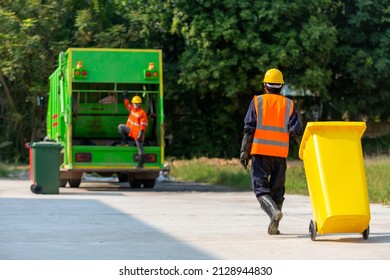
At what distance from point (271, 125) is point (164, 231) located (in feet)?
5.86

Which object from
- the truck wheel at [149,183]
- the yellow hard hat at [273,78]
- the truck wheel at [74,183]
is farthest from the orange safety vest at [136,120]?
the yellow hard hat at [273,78]

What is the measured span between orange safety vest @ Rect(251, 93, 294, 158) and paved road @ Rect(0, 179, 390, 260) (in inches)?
37.4

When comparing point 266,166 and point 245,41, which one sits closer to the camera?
point 266,166

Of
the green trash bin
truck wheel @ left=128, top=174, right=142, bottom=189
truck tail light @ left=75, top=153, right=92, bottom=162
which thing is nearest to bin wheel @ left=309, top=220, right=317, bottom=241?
the green trash bin

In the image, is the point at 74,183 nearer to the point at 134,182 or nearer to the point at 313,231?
the point at 134,182

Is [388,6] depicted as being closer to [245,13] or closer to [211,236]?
[245,13]

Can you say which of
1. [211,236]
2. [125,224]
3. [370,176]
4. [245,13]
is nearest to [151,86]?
[370,176]

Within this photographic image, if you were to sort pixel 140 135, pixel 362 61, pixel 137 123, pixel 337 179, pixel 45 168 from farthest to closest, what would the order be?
1. pixel 362 61
2. pixel 137 123
3. pixel 140 135
4. pixel 45 168
5. pixel 337 179

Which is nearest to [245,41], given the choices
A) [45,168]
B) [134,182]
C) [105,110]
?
[105,110]

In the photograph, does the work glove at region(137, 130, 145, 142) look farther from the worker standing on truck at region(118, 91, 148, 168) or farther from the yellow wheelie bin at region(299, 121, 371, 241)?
the yellow wheelie bin at region(299, 121, 371, 241)

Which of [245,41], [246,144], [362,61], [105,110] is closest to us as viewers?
[246,144]

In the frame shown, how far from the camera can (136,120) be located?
2169 centimetres

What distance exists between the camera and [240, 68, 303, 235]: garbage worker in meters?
11.3

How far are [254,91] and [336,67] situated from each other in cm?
298
